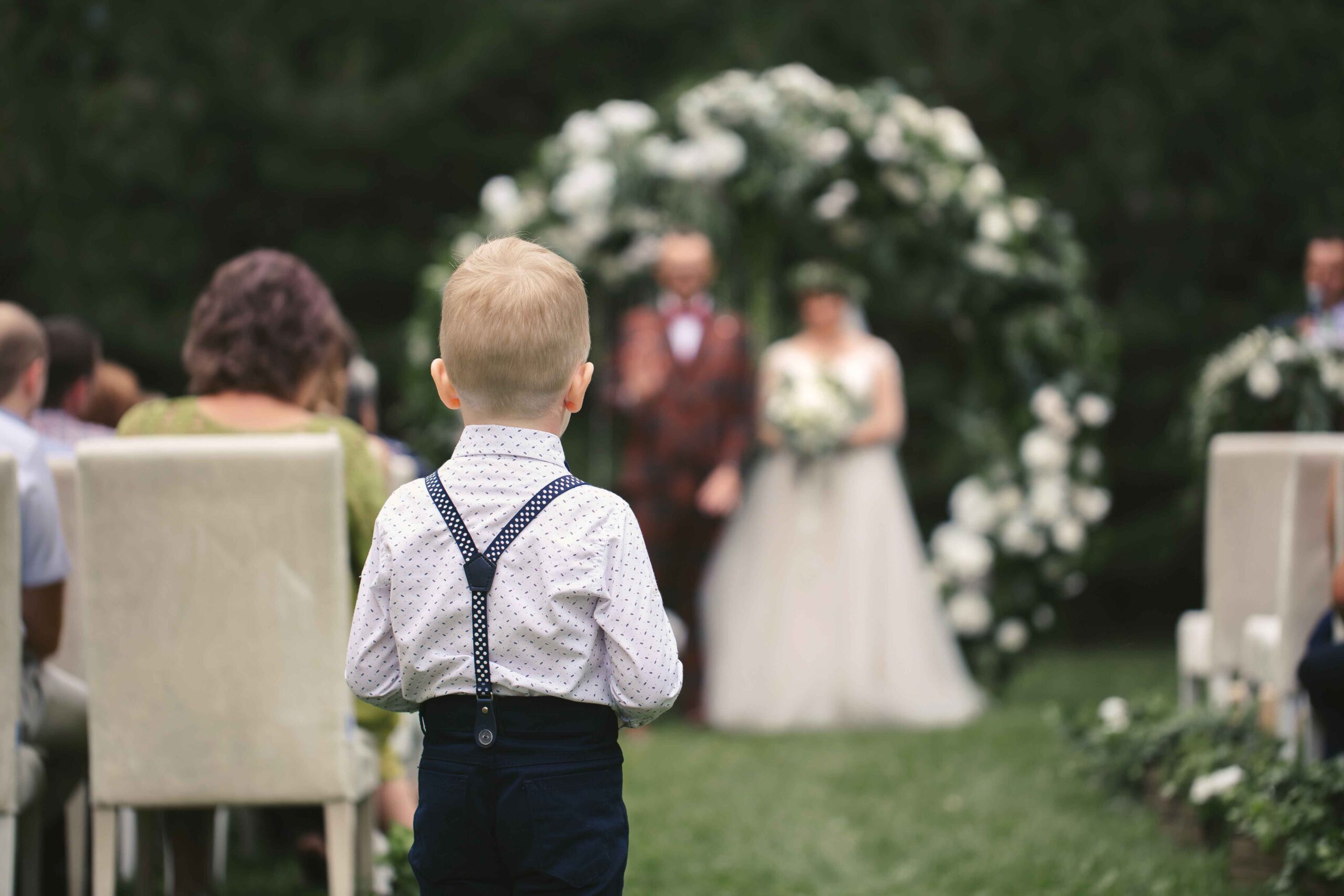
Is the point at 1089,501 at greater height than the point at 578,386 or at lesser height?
lesser

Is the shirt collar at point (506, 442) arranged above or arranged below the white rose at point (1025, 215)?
below

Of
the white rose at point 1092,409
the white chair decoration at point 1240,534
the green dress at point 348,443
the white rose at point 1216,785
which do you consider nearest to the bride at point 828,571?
the white rose at point 1092,409

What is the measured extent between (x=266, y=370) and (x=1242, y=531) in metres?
2.69

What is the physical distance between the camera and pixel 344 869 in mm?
2930

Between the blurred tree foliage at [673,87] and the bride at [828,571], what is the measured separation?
2647 millimetres

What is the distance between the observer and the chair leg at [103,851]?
2887 mm

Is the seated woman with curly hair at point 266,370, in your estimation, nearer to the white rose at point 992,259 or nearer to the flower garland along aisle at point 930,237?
the flower garland along aisle at point 930,237

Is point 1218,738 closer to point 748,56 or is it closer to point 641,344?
point 641,344

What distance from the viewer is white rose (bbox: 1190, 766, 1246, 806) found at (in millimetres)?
3623

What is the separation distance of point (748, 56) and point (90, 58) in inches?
142

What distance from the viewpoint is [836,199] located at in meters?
6.56

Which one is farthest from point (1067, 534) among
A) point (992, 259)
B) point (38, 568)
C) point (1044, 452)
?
point (38, 568)

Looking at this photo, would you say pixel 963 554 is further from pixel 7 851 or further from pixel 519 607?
pixel 519 607

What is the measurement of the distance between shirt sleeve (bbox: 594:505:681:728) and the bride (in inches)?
167
